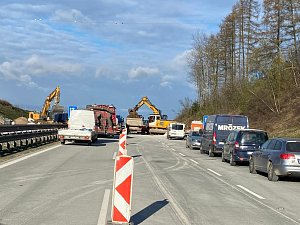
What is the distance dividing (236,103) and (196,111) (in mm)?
25262

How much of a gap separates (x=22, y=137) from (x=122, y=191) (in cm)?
1750

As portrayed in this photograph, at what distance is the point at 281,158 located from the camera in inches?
599

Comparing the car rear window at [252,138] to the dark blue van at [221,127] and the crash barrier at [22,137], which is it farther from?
the crash barrier at [22,137]

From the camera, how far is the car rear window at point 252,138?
805 inches

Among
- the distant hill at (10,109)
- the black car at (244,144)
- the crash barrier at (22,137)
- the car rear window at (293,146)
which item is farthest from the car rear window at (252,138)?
the distant hill at (10,109)

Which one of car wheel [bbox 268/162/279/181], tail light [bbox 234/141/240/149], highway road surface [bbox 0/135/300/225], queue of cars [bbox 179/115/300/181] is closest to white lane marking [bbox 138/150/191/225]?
highway road surface [bbox 0/135/300/225]

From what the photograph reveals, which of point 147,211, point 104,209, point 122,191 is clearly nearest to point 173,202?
point 147,211

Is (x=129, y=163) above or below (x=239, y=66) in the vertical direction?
below

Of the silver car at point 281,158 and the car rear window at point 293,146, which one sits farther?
the car rear window at point 293,146

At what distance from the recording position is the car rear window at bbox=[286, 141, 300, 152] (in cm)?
1537

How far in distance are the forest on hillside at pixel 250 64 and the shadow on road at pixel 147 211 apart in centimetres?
3317

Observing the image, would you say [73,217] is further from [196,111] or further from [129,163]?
[196,111]

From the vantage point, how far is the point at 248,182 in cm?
1489

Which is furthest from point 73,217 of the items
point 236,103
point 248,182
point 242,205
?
point 236,103
